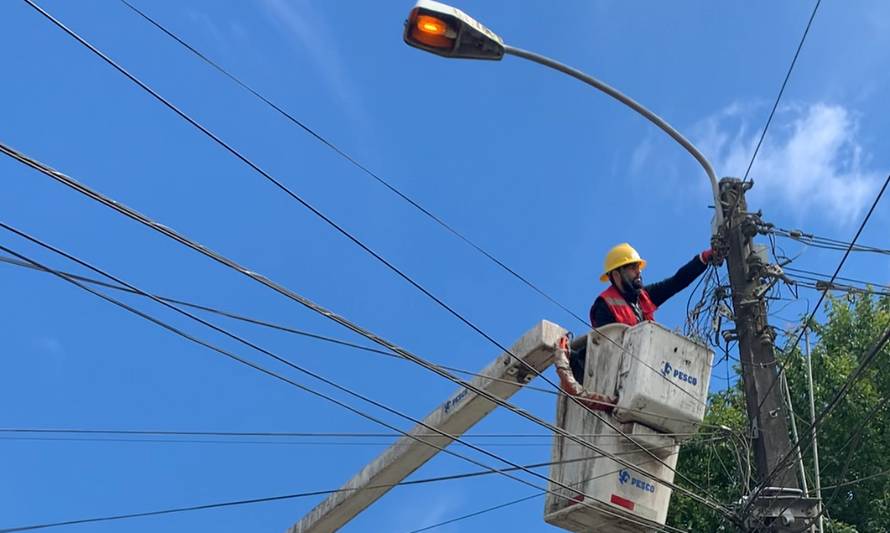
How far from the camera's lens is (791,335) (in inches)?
328

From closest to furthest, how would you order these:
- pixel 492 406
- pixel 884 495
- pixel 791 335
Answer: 1. pixel 492 406
2. pixel 791 335
3. pixel 884 495

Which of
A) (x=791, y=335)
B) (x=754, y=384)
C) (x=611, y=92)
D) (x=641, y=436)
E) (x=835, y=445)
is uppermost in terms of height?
(x=835, y=445)

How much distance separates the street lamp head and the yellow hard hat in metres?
2.45

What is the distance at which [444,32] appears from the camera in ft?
21.4

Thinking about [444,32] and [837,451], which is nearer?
[444,32]

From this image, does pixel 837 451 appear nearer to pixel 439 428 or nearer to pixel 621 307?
pixel 621 307

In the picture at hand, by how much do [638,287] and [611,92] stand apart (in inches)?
66.2

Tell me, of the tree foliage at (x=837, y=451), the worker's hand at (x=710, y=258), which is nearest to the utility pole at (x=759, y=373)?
the worker's hand at (x=710, y=258)

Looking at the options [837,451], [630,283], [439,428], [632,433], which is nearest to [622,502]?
[632,433]

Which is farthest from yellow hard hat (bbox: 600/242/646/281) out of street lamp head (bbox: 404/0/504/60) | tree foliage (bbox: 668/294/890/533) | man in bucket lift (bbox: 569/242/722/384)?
tree foliage (bbox: 668/294/890/533)

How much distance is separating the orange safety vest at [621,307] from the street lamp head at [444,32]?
7.62 feet

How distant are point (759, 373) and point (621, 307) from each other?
3.60ft

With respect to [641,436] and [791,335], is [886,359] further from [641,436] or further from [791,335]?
[641,436]

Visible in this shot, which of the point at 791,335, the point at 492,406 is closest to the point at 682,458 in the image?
the point at 791,335
